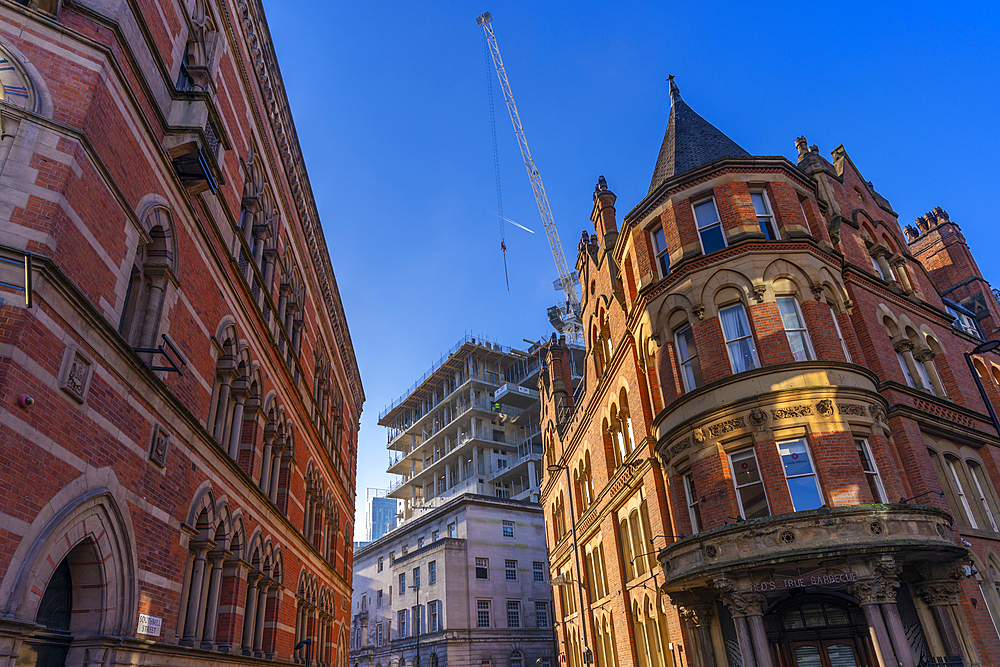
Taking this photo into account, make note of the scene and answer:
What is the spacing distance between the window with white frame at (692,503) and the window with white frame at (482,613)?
147ft

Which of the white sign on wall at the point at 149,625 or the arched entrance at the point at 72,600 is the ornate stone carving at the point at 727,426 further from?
the arched entrance at the point at 72,600

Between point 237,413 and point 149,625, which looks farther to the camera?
point 237,413

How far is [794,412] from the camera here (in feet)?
54.6

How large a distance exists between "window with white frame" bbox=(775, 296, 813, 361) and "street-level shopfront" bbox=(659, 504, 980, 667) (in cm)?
464

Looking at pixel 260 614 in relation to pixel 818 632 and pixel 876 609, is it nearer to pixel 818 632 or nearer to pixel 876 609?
pixel 818 632

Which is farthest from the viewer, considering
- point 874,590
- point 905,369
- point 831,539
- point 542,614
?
point 542,614

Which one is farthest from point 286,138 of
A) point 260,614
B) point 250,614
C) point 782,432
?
point 782,432

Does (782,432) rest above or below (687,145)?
below

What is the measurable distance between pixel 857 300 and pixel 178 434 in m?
21.4

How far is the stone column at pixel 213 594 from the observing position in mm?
13953

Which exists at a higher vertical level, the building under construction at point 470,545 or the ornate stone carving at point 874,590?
the building under construction at point 470,545

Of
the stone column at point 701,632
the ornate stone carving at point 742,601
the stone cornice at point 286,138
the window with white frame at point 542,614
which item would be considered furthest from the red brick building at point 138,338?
the window with white frame at point 542,614

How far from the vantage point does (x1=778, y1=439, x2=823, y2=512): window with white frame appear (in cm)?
1575

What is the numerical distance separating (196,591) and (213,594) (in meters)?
1.32
